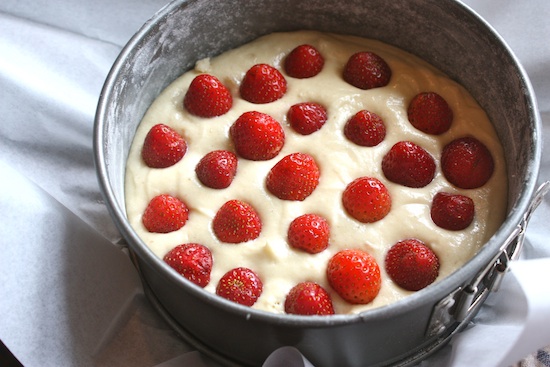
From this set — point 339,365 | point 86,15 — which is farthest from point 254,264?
point 86,15

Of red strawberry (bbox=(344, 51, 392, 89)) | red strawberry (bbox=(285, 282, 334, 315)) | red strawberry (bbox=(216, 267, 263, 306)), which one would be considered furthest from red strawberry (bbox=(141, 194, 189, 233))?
red strawberry (bbox=(344, 51, 392, 89))

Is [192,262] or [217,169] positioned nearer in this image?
[192,262]

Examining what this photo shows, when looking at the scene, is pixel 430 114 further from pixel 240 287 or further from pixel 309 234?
pixel 240 287

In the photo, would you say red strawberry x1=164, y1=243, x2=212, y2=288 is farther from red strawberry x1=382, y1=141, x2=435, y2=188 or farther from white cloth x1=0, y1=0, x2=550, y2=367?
red strawberry x1=382, y1=141, x2=435, y2=188

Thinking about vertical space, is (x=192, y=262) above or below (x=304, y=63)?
below

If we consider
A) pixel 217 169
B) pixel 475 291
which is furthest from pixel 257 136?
pixel 475 291

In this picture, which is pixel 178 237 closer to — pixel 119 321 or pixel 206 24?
pixel 119 321

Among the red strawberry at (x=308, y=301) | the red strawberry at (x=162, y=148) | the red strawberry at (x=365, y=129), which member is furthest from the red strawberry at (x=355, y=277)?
the red strawberry at (x=162, y=148)

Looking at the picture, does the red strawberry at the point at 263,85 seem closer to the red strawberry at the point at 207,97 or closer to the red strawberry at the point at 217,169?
the red strawberry at the point at 207,97

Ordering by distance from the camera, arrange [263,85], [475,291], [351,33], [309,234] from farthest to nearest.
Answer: [351,33] < [263,85] < [309,234] < [475,291]
